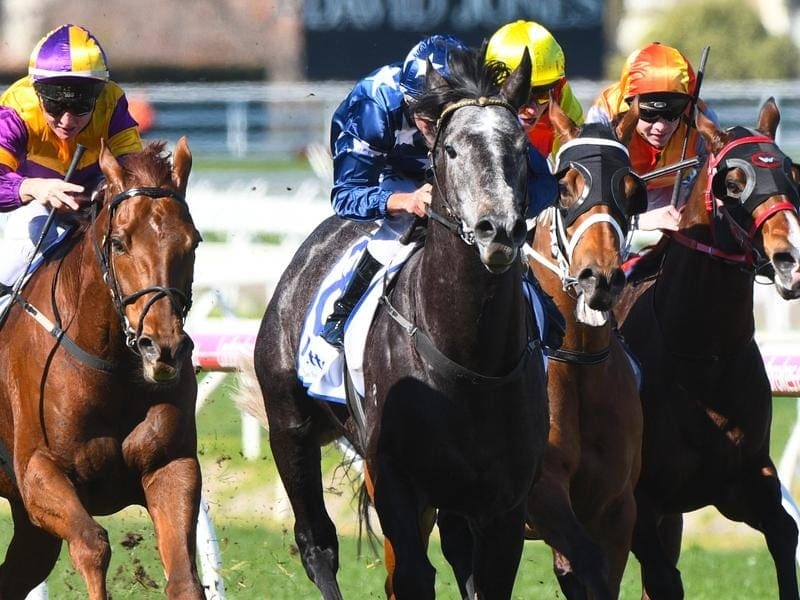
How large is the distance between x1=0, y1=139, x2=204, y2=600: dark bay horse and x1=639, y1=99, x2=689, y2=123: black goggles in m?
1.81

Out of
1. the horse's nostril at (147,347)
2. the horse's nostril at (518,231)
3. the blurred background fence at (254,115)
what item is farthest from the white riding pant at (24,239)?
the blurred background fence at (254,115)

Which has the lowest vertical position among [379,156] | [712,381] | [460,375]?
[712,381]

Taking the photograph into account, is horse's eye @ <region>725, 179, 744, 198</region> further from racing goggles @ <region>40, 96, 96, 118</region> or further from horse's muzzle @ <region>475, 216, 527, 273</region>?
racing goggles @ <region>40, 96, 96, 118</region>

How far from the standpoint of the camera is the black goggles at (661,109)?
19.8 feet

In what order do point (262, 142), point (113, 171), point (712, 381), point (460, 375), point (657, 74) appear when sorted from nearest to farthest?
point (460, 375) < point (113, 171) < point (712, 381) < point (657, 74) < point (262, 142)

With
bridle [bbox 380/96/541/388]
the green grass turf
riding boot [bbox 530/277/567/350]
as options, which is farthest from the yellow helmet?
the green grass turf

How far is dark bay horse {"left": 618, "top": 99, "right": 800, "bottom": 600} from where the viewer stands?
5586 mm

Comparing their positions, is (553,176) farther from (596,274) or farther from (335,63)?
(335,63)

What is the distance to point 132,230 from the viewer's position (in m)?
4.78

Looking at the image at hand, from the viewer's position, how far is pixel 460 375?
15.3 ft

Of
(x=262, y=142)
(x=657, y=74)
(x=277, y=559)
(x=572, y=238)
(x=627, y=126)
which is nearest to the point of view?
(x=572, y=238)

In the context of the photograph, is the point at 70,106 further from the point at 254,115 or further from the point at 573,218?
the point at 254,115

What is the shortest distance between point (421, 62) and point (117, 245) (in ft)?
3.52

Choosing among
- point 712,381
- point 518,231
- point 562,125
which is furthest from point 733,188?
point 518,231
